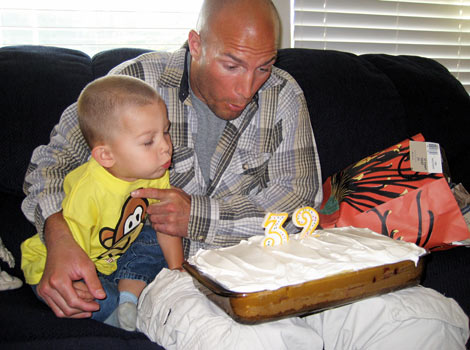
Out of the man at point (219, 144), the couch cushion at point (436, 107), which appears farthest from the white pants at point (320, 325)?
the couch cushion at point (436, 107)

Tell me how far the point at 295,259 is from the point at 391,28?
2.07 meters

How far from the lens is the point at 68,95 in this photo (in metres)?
1.56

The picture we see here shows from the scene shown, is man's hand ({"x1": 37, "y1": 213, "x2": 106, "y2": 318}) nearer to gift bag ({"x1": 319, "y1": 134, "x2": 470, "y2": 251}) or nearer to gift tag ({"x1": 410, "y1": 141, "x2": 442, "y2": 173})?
gift bag ({"x1": 319, "y1": 134, "x2": 470, "y2": 251})

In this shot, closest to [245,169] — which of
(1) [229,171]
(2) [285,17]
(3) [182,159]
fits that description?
(1) [229,171]

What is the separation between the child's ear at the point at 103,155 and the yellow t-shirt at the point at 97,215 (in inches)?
1.0

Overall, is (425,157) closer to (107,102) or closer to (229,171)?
(229,171)

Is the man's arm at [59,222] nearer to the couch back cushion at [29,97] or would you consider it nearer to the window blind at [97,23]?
the couch back cushion at [29,97]

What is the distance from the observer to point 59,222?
1.19 m

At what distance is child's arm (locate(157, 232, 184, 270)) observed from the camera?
53.1 inches

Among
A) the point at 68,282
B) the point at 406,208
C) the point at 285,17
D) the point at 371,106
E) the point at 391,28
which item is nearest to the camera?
the point at 68,282

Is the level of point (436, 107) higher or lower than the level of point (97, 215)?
higher

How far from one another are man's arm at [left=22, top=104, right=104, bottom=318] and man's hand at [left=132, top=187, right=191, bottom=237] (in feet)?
0.83

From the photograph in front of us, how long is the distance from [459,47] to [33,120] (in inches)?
102

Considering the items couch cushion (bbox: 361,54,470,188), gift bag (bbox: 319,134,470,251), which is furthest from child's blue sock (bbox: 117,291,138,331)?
couch cushion (bbox: 361,54,470,188)
